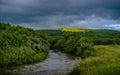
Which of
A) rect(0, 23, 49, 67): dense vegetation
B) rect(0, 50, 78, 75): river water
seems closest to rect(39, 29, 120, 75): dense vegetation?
rect(0, 50, 78, 75): river water

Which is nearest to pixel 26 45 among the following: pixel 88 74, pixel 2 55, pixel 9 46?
pixel 9 46

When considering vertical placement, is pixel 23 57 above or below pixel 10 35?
below

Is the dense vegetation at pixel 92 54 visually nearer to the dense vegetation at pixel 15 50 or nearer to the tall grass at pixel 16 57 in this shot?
the tall grass at pixel 16 57

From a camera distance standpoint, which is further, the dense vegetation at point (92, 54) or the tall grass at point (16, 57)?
the tall grass at point (16, 57)

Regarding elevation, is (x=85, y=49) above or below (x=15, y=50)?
below

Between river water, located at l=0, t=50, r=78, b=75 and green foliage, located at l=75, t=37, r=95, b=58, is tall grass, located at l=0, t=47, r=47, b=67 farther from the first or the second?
green foliage, located at l=75, t=37, r=95, b=58

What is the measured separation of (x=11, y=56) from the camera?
58.5 meters

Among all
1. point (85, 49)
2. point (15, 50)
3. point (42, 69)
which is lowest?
point (85, 49)

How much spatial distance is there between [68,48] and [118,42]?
41.2 metres

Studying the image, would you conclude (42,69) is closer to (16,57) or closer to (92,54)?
(16,57)

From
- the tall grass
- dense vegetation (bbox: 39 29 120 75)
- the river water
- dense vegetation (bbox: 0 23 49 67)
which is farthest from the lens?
dense vegetation (bbox: 0 23 49 67)

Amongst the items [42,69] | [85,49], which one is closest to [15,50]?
[42,69]

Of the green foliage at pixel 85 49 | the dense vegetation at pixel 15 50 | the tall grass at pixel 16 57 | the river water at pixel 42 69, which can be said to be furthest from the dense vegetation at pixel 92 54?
the dense vegetation at pixel 15 50

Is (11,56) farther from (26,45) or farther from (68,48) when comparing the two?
(68,48)
